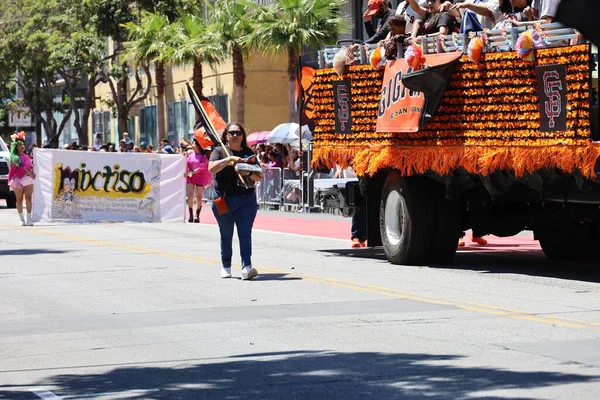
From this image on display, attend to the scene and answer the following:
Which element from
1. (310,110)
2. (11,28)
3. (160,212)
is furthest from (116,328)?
(11,28)

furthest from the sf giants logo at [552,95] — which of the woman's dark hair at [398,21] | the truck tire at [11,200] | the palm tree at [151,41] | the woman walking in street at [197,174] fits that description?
the palm tree at [151,41]

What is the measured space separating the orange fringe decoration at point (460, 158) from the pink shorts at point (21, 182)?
390 inches

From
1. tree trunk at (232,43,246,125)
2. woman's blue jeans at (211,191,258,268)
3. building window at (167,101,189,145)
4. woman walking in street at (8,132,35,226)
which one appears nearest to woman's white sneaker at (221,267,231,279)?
woman's blue jeans at (211,191,258,268)

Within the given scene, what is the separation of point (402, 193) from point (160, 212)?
11.6 metres

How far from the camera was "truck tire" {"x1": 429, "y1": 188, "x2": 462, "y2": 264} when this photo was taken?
1491 cm

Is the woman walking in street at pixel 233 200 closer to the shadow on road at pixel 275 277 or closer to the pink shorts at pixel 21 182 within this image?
the shadow on road at pixel 275 277

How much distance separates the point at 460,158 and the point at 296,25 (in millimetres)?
22419

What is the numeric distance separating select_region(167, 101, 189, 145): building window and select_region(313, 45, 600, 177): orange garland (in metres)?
35.0

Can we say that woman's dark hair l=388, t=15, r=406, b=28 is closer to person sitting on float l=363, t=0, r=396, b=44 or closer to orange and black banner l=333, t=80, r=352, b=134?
person sitting on float l=363, t=0, r=396, b=44

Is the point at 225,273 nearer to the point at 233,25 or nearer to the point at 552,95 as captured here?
the point at 552,95

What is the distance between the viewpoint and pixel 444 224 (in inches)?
588

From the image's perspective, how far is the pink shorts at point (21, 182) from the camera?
24.6m

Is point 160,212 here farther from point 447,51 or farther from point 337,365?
point 337,365

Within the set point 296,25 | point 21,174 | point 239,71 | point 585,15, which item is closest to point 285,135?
point 296,25
